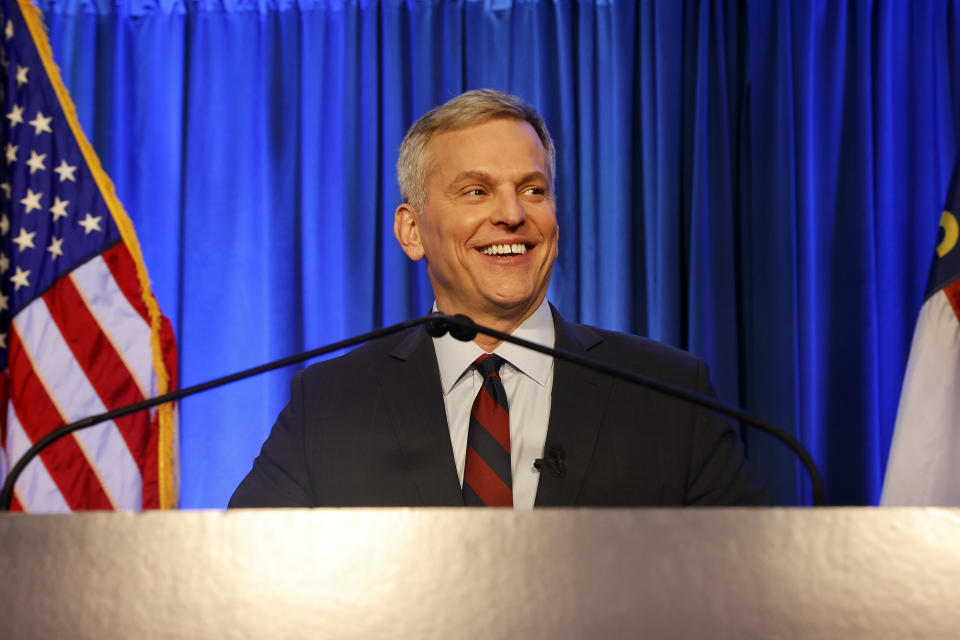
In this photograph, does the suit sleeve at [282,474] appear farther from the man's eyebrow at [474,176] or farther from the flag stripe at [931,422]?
the flag stripe at [931,422]

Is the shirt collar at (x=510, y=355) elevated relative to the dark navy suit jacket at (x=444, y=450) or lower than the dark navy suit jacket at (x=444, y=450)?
elevated

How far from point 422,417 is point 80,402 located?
4.95 ft

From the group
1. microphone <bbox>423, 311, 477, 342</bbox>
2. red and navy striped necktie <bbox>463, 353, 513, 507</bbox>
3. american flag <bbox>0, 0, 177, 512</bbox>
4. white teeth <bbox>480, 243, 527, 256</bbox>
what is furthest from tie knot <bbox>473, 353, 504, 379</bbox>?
american flag <bbox>0, 0, 177, 512</bbox>

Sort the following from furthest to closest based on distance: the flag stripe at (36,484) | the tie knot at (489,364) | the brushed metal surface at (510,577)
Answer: the flag stripe at (36,484), the tie knot at (489,364), the brushed metal surface at (510,577)

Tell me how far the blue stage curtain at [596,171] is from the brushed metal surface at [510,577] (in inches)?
85.4

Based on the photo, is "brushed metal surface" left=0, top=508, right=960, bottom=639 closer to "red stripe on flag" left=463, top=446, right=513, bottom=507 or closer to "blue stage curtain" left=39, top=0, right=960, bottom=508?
"red stripe on flag" left=463, top=446, right=513, bottom=507

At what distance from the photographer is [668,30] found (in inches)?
111

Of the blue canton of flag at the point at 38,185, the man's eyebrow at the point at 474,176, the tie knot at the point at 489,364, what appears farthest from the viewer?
the blue canton of flag at the point at 38,185

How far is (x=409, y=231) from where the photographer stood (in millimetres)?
1849

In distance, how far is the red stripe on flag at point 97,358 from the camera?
2.61 meters

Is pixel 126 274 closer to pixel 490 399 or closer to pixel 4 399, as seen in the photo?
pixel 4 399

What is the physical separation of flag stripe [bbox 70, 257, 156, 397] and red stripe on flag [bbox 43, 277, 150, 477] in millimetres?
19

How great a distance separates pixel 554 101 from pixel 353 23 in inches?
29.2

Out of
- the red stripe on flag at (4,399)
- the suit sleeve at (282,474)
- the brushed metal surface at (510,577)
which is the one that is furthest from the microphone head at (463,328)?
the red stripe on flag at (4,399)
